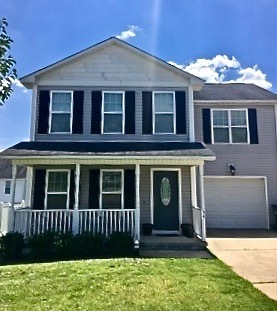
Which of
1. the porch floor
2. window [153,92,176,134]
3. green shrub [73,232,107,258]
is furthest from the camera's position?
window [153,92,176,134]

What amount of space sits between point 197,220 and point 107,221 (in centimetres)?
325

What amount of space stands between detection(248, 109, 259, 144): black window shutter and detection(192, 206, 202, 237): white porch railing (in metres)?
5.22

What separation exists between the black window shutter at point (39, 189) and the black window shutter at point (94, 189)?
1778mm

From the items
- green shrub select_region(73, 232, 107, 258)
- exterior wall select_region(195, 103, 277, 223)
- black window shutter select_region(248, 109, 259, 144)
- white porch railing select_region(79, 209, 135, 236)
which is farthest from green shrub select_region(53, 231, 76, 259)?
black window shutter select_region(248, 109, 259, 144)

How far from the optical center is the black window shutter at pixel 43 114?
11625mm

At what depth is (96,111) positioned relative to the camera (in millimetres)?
11773

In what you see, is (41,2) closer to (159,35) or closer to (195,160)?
(159,35)

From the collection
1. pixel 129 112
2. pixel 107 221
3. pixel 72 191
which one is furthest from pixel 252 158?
pixel 72 191

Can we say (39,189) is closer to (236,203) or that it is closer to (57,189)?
→ (57,189)

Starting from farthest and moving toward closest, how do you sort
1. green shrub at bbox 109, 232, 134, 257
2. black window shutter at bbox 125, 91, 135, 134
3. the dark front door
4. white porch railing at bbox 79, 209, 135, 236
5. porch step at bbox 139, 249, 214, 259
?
black window shutter at bbox 125, 91, 135, 134 → the dark front door → white porch railing at bbox 79, 209, 135, 236 → green shrub at bbox 109, 232, 134, 257 → porch step at bbox 139, 249, 214, 259

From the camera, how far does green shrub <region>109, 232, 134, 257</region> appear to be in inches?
349

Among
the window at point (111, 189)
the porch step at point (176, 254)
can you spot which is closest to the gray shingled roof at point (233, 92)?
the window at point (111, 189)

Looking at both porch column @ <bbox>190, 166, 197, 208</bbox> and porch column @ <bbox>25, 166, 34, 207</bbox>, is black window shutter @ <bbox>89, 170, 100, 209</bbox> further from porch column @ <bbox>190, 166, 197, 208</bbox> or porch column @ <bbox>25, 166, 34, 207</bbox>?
porch column @ <bbox>190, 166, 197, 208</bbox>

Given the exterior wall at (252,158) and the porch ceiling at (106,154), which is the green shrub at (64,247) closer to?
the porch ceiling at (106,154)
